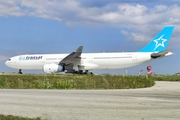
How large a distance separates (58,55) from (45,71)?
5.04 m

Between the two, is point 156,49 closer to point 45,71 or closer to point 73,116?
point 45,71

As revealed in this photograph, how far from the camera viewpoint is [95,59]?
46062 millimetres

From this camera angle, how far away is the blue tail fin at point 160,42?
46094 mm

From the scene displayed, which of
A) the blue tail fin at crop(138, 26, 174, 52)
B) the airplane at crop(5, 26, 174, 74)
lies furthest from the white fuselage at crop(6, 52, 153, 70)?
the blue tail fin at crop(138, 26, 174, 52)

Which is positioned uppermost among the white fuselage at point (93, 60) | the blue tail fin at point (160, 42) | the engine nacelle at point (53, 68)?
the blue tail fin at point (160, 42)

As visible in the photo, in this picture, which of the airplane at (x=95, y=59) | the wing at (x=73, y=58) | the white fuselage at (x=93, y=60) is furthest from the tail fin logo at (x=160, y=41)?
the wing at (x=73, y=58)

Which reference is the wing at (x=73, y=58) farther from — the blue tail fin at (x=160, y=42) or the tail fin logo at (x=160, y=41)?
the tail fin logo at (x=160, y=41)

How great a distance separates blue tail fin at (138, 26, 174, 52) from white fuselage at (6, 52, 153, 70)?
65.9 inches

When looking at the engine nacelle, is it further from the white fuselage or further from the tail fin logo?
the tail fin logo

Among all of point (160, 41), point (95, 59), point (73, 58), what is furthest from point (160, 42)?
point (73, 58)

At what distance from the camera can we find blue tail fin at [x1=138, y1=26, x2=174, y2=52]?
151 feet

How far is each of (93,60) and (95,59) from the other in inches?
14.6

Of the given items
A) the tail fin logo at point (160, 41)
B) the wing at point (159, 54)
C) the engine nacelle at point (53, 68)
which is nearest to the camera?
the wing at point (159, 54)

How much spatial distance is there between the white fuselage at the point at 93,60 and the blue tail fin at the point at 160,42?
167 centimetres
